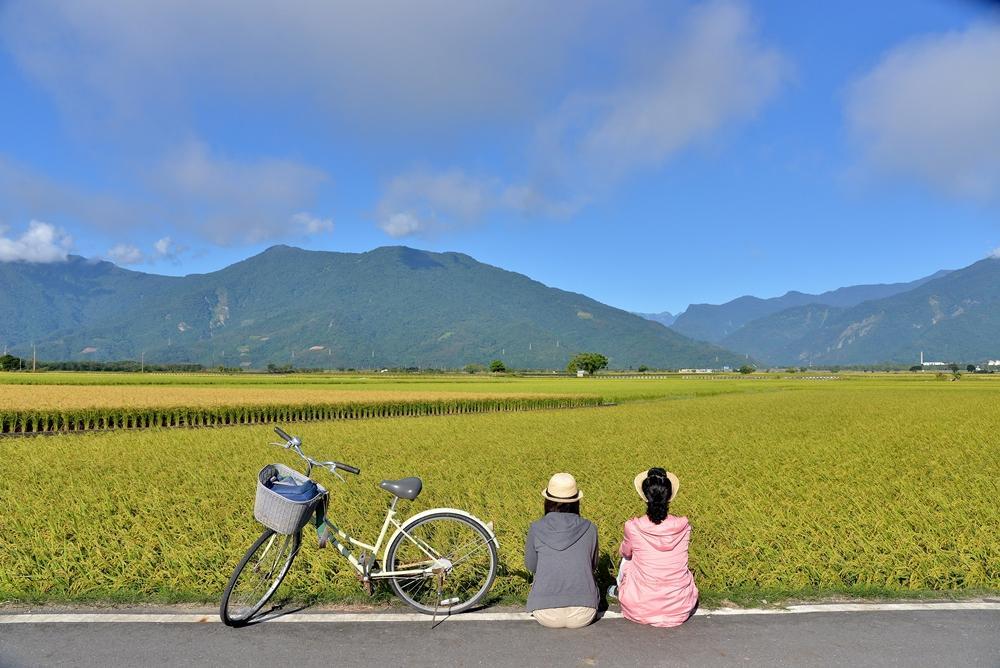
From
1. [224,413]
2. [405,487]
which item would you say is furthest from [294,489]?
[224,413]

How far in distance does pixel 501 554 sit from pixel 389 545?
1791 mm

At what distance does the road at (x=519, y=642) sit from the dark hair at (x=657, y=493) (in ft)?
3.14

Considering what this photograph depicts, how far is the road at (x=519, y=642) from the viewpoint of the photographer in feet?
15.5

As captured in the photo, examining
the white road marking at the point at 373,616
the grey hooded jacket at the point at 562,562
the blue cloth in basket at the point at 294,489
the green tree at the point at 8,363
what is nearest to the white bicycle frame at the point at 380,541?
the blue cloth in basket at the point at 294,489

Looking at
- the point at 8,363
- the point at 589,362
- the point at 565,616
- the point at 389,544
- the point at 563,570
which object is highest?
the point at 8,363

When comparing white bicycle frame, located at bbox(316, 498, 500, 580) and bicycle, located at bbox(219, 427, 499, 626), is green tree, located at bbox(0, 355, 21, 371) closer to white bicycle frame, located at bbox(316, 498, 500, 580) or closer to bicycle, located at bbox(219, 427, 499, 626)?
bicycle, located at bbox(219, 427, 499, 626)

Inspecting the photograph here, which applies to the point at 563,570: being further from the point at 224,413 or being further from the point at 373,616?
the point at 224,413

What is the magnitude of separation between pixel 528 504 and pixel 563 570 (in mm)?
4666

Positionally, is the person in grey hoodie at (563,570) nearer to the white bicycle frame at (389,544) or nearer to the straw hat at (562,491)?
the straw hat at (562,491)

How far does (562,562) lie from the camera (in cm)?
534

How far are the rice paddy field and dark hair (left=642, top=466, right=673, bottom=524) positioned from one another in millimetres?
1461

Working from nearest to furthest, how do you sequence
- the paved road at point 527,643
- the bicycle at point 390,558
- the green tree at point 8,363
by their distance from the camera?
the paved road at point 527,643
the bicycle at point 390,558
the green tree at point 8,363

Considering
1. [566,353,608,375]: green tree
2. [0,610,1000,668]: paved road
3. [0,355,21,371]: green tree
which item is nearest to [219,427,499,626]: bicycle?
[0,610,1000,668]: paved road

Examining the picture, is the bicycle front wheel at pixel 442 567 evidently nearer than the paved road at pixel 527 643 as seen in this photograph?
No
